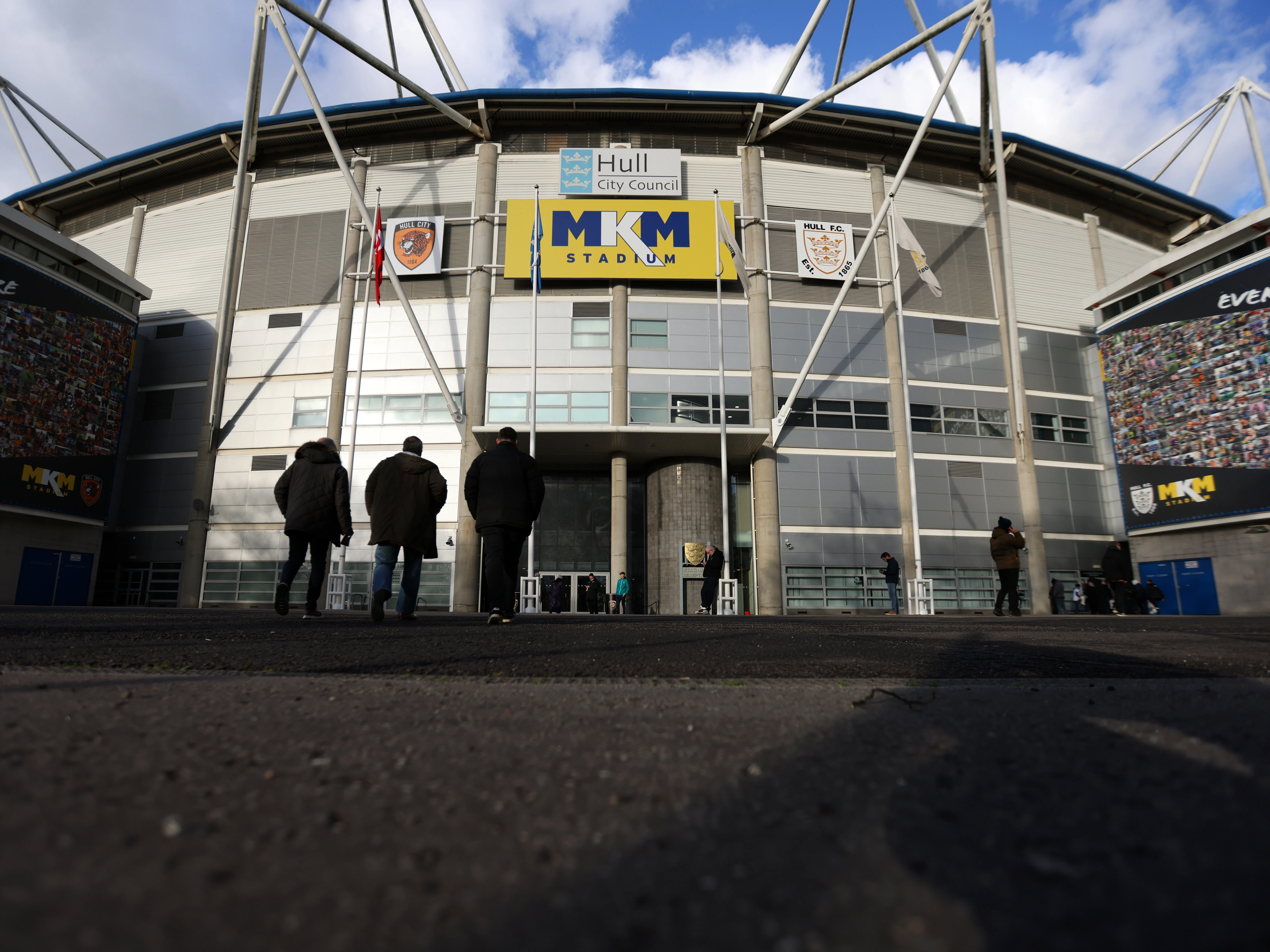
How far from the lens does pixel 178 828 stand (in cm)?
86

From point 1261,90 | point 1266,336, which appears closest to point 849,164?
point 1266,336

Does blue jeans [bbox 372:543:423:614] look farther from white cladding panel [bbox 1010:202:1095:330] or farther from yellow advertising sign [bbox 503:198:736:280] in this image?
white cladding panel [bbox 1010:202:1095:330]

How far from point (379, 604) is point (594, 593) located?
16505mm

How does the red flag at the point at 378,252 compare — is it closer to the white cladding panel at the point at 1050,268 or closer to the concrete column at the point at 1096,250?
the white cladding panel at the point at 1050,268

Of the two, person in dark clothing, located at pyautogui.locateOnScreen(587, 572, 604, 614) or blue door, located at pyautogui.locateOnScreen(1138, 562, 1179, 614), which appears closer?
person in dark clothing, located at pyautogui.locateOnScreen(587, 572, 604, 614)

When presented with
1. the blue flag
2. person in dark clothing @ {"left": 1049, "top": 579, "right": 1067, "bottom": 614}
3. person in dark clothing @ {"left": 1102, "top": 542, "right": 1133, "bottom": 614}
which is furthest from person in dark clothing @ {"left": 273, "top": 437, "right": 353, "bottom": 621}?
person in dark clothing @ {"left": 1049, "top": 579, "right": 1067, "bottom": 614}

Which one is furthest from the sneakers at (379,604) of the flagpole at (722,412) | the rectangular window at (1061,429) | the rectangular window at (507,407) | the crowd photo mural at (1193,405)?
the crowd photo mural at (1193,405)

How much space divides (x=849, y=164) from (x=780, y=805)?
2918cm

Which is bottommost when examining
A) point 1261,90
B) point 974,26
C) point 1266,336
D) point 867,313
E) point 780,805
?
point 780,805

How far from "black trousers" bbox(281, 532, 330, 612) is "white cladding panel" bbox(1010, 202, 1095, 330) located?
85.5 feet

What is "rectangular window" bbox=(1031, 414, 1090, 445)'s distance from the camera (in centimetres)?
2473

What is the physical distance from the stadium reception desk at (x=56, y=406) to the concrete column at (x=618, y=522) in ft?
56.3

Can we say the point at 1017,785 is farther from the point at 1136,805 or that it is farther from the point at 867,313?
the point at 867,313

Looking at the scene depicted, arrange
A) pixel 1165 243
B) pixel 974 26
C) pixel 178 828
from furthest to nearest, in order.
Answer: pixel 1165 243 → pixel 974 26 → pixel 178 828
